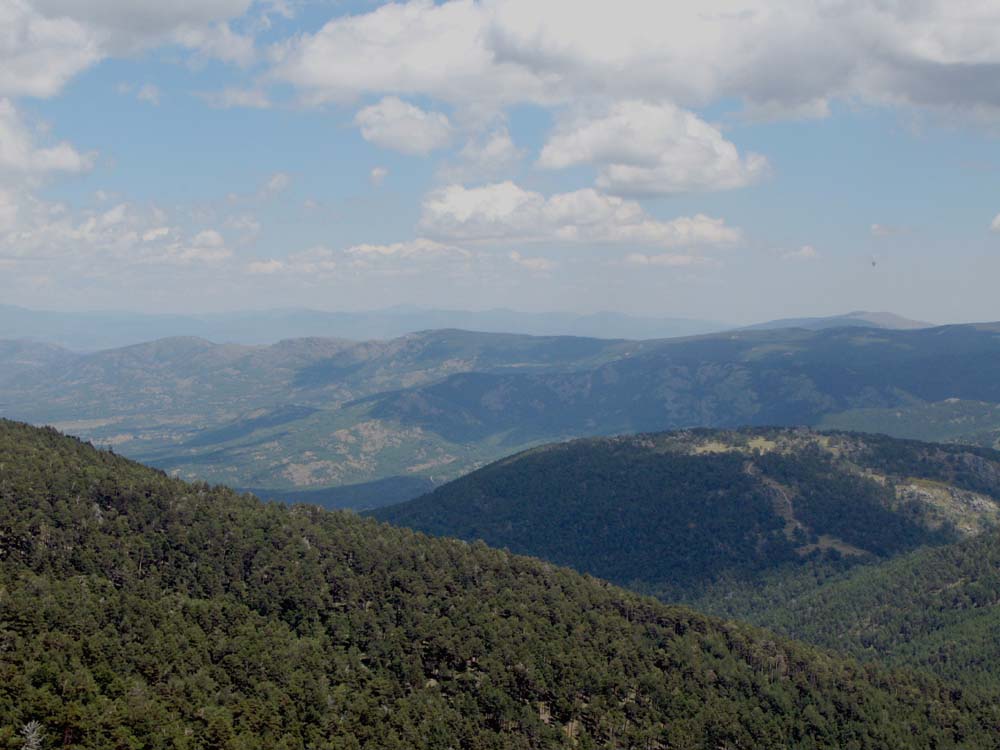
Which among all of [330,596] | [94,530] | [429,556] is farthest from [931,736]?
[94,530]

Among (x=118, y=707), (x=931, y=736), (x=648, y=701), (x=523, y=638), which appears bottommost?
(x=931, y=736)

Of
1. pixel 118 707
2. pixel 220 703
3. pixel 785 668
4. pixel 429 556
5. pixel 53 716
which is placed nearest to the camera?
pixel 53 716

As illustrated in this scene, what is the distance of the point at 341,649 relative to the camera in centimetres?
13388

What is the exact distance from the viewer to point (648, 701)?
458 ft

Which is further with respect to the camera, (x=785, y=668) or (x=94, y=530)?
(x=785, y=668)

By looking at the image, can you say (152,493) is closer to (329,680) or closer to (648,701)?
(329,680)

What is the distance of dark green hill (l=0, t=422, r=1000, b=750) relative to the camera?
101312 mm

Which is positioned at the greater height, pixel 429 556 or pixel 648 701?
pixel 429 556

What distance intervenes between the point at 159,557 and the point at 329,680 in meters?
43.6

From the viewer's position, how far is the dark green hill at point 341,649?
332ft

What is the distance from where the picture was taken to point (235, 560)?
493 ft

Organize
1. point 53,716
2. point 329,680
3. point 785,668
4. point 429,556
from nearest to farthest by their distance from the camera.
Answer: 1. point 53,716
2. point 329,680
3. point 785,668
4. point 429,556

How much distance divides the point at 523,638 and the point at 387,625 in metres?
25.3

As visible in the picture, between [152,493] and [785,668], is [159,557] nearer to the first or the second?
[152,493]
